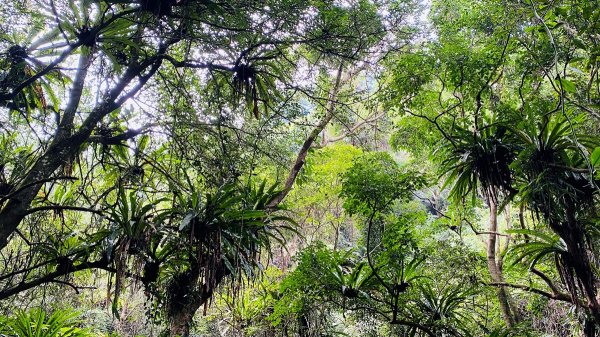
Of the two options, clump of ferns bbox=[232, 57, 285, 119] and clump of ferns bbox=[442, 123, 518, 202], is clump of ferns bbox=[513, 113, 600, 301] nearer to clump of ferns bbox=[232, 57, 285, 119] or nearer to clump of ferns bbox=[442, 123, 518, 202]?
clump of ferns bbox=[442, 123, 518, 202]

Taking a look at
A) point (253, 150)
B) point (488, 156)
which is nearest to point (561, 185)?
point (488, 156)

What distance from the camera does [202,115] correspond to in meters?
3.71

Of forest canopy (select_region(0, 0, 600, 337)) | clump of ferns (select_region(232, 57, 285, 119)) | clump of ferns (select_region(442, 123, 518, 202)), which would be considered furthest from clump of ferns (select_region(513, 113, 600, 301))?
clump of ferns (select_region(232, 57, 285, 119))

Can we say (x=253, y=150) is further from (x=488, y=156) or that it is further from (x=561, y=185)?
(x=561, y=185)

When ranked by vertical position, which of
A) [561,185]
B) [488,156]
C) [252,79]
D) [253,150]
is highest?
[252,79]

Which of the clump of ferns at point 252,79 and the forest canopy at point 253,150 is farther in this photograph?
the clump of ferns at point 252,79

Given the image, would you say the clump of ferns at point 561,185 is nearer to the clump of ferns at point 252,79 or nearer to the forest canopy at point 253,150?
the forest canopy at point 253,150

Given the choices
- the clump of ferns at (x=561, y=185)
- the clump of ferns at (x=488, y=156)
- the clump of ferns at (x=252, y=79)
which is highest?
the clump of ferns at (x=252, y=79)

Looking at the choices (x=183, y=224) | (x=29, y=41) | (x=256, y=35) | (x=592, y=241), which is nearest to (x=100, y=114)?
(x=29, y=41)

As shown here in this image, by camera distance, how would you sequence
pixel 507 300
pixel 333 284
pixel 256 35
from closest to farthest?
pixel 256 35 → pixel 333 284 → pixel 507 300

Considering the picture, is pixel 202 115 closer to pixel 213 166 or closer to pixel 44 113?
pixel 213 166

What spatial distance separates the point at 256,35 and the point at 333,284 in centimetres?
224

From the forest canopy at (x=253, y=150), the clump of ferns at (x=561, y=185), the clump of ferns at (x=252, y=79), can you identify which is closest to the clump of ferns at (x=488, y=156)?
the forest canopy at (x=253, y=150)

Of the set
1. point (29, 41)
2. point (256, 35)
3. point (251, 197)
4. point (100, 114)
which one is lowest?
point (251, 197)
